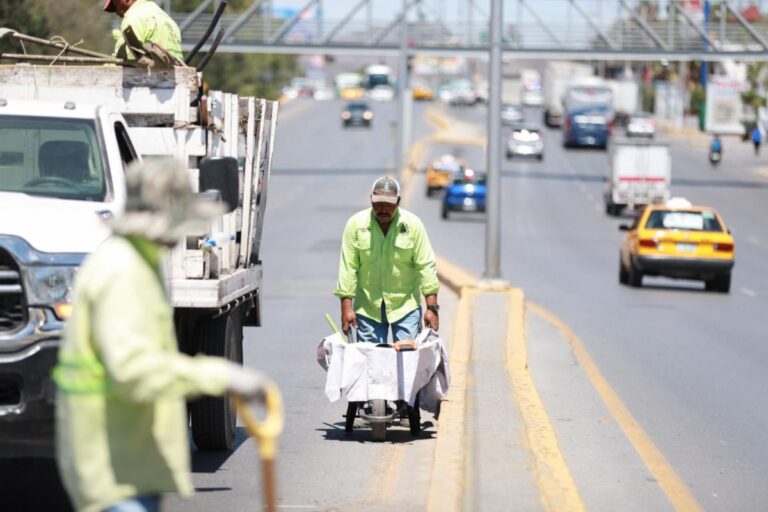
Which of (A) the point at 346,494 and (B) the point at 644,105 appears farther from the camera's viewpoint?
(B) the point at 644,105

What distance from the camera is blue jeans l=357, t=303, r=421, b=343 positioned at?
11875 millimetres

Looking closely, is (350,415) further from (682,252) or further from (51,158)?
(682,252)

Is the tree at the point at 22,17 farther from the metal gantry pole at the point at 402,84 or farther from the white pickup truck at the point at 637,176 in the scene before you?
the white pickup truck at the point at 637,176

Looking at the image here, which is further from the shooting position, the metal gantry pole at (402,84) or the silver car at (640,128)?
the silver car at (640,128)

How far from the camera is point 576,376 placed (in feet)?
54.5

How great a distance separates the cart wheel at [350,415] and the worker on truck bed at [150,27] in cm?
269

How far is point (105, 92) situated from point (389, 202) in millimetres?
2193

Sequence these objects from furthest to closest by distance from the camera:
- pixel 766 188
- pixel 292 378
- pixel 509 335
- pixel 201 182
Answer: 1. pixel 766 188
2. pixel 509 335
3. pixel 292 378
4. pixel 201 182

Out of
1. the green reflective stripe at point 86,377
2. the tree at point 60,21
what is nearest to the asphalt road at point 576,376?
the green reflective stripe at point 86,377

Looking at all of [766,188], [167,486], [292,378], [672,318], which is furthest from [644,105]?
[167,486]

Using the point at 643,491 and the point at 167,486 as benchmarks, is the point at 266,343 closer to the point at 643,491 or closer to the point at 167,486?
the point at 643,491

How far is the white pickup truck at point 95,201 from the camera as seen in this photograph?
823 cm

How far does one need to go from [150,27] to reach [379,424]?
3.09 meters

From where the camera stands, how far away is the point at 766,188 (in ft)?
247
